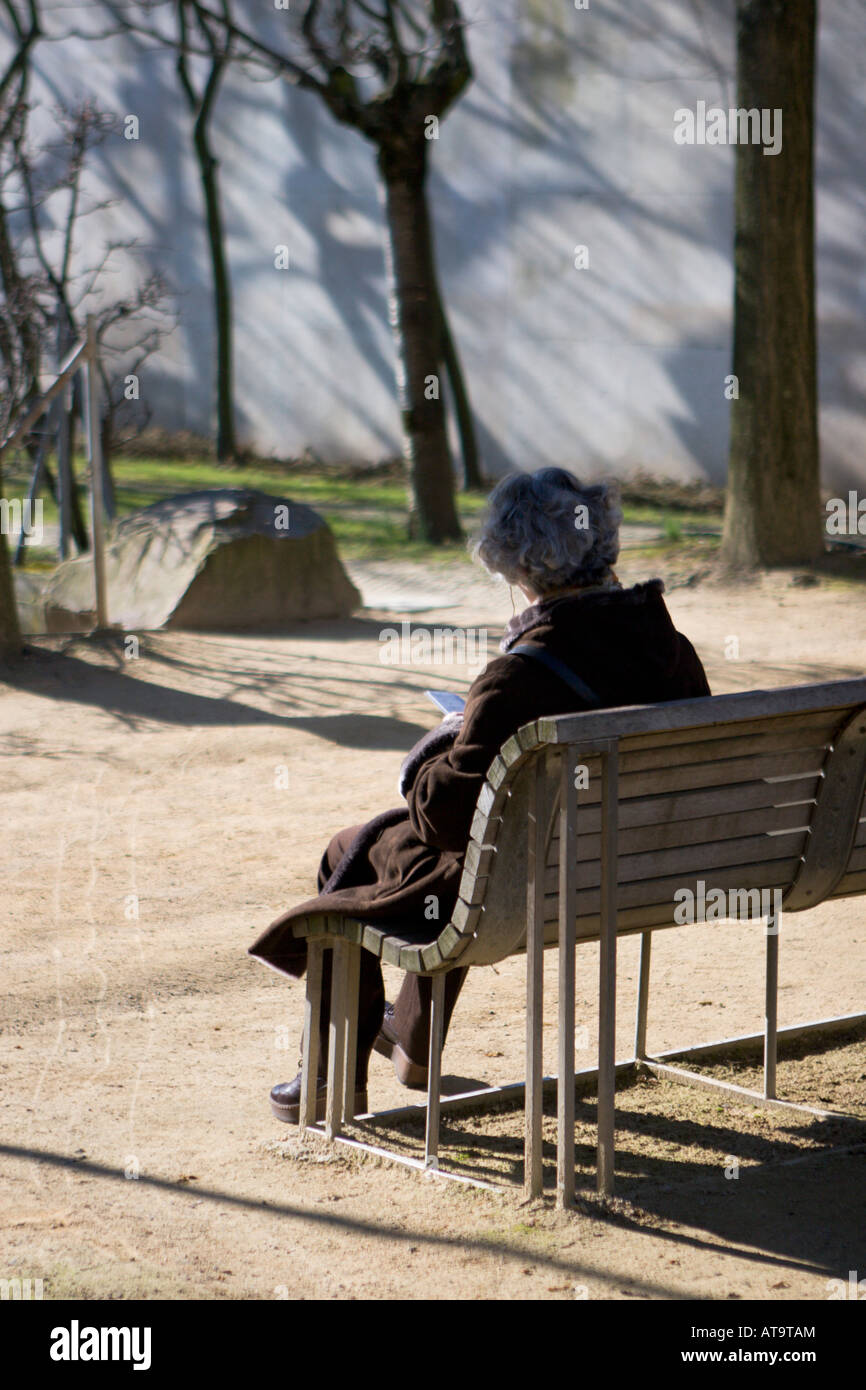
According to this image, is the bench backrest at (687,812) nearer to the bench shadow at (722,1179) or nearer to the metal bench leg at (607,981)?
the metal bench leg at (607,981)

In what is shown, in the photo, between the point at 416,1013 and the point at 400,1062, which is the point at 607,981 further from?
the point at 400,1062

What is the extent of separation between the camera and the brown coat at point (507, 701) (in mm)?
3154

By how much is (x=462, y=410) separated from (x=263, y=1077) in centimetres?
1373

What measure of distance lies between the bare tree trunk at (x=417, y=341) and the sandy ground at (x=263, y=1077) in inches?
242

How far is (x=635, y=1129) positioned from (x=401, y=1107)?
0.53 metres

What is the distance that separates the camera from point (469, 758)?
124 inches

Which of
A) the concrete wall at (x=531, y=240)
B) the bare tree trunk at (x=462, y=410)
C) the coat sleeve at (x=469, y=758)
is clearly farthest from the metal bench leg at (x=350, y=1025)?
the bare tree trunk at (x=462, y=410)

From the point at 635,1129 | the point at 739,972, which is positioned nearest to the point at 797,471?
the point at 739,972

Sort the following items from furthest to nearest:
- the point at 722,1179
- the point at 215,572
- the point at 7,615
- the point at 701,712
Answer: the point at 215,572, the point at 7,615, the point at 722,1179, the point at 701,712

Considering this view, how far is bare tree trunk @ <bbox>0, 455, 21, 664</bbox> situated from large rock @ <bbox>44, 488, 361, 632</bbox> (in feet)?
3.22

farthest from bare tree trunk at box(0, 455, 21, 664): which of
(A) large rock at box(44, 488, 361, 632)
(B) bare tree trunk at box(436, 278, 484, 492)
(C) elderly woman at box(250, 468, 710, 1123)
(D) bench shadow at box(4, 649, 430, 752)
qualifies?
(B) bare tree trunk at box(436, 278, 484, 492)

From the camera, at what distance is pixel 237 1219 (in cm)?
318

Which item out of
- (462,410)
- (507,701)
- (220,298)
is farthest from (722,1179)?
(220,298)

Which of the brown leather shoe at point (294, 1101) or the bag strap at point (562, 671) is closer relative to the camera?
the bag strap at point (562, 671)
